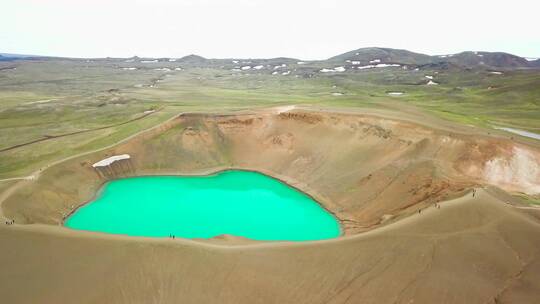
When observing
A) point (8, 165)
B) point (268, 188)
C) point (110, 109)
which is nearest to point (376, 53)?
point (110, 109)

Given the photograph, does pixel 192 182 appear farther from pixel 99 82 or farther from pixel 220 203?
pixel 99 82

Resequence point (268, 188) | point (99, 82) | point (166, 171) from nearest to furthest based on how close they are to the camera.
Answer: point (268, 188)
point (166, 171)
point (99, 82)

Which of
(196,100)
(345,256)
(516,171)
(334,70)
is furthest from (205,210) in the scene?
(334,70)

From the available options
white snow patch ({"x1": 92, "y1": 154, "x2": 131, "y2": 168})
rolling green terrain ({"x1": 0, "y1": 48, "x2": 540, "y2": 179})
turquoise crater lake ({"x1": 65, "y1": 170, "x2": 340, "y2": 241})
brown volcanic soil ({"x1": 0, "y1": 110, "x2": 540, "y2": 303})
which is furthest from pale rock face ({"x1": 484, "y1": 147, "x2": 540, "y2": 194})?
white snow patch ({"x1": 92, "y1": 154, "x2": 131, "y2": 168})

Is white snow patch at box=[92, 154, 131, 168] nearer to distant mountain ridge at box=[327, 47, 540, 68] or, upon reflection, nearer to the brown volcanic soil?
the brown volcanic soil

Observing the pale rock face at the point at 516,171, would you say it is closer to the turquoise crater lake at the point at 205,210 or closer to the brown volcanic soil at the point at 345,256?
the brown volcanic soil at the point at 345,256

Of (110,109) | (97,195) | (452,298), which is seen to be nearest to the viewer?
(452,298)
